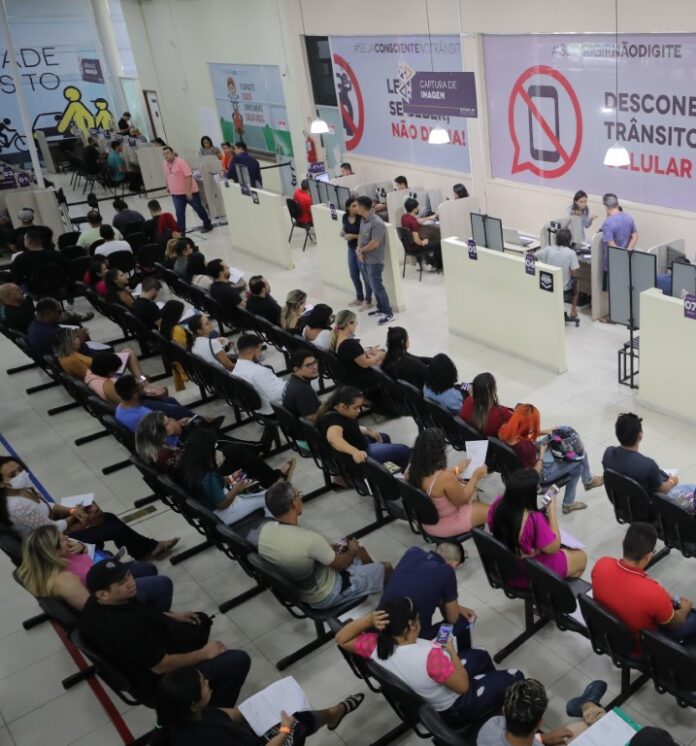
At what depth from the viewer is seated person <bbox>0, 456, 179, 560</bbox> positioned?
4766 millimetres

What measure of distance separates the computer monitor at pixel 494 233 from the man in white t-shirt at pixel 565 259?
64 centimetres

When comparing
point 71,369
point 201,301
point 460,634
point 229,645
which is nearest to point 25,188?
point 201,301

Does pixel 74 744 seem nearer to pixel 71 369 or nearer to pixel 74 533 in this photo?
pixel 74 533

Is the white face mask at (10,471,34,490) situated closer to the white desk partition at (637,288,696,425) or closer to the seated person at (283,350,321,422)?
the seated person at (283,350,321,422)

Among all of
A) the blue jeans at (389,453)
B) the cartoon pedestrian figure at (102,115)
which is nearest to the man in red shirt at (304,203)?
the blue jeans at (389,453)

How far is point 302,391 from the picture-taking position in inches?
219

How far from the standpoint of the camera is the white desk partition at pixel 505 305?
23.4 feet

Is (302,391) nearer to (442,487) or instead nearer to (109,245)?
(442,487)

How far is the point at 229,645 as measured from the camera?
4582 mm

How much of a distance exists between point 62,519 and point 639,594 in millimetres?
3505

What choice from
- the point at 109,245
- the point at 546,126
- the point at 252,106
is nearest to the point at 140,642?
the point at 109,245

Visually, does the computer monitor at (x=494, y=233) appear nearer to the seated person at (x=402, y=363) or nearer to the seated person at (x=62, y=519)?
the seated person at (x=402, y=363)

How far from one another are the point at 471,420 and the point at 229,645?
205 cm

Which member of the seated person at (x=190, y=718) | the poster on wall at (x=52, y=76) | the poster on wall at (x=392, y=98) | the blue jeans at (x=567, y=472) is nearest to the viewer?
the seated person at (x=190, y=718)
